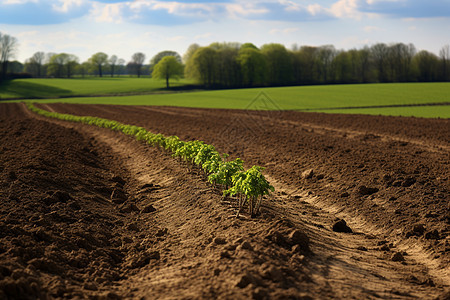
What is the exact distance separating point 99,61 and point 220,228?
5750 inches

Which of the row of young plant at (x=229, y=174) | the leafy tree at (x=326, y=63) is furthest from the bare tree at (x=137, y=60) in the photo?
the row of young plant at (x=229, y=174)

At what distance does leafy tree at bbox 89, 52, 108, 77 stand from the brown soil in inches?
5230

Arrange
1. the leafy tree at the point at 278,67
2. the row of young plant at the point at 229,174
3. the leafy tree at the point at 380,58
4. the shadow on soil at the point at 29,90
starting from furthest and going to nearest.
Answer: the leafy tree at the point at 278,67, the leafy tree at the point at 380,58, the shadow on soil at the point at 29,90, the row of young plant at the point at 229,174

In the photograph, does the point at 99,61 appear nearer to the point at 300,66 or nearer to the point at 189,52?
the point at 189,52

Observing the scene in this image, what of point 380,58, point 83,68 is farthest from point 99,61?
point 380,58

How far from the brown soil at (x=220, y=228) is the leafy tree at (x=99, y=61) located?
13285cm

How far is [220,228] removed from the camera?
25.4 feet

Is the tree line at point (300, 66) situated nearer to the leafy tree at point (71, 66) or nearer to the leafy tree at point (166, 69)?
the leafy tree at point (166, 69)

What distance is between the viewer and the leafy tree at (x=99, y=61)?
14200 cm

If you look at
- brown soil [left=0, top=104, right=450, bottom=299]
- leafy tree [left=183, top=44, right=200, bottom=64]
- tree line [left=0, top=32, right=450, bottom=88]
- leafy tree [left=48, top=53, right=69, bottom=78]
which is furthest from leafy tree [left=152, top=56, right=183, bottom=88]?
brown soil [left=0, top=104, right=450, bottom=299]

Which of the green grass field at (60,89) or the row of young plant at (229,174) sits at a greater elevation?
the green grass field at (60,89)

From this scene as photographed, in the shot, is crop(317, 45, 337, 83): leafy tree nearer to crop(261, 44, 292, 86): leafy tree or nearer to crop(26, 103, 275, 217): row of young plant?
crop(261, 44, 292, 86): leafy tree

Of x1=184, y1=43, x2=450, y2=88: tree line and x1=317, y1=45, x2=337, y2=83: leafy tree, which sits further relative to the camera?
x1=317, y1=45, x2=337, y2=83: leafy tree

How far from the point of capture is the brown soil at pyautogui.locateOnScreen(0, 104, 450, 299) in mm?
5727
